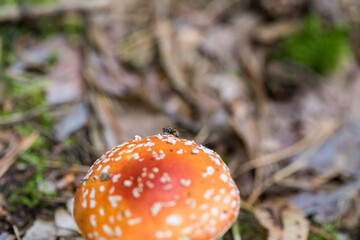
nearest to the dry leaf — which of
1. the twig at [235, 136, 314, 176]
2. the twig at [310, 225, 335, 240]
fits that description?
the twig at [235, 136, 314, 176]

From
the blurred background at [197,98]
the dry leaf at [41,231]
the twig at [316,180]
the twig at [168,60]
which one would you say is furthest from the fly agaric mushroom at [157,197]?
the twig at [168,60]

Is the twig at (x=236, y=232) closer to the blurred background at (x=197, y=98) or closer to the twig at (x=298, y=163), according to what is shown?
the blurred background at (x=197, y=98)

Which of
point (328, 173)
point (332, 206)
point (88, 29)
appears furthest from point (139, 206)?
point (88, 29)

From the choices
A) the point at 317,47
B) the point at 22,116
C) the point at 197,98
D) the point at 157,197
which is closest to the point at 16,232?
the point at 157,197

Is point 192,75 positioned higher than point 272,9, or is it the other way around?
point 272,9

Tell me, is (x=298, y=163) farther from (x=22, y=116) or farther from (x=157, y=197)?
(x=22, y=116)

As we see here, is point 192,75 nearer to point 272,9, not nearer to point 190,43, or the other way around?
point 190,43

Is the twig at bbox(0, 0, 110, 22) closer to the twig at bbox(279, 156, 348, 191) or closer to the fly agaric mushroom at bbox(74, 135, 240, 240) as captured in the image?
the fly agaric mushroom at bbox(74, 135, 240, 240)
